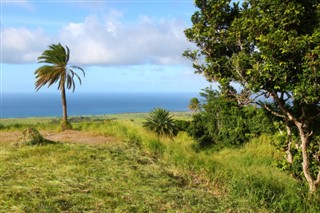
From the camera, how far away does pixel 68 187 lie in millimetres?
6293

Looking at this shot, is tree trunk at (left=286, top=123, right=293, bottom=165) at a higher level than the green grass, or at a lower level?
higher

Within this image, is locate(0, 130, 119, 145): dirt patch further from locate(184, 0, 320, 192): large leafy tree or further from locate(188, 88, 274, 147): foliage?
locate(188, 88, 274, 147): foliage

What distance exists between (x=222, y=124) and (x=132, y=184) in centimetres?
1866

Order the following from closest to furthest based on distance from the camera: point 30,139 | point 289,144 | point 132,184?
point 132,184 → point 289,144 → point 30,139

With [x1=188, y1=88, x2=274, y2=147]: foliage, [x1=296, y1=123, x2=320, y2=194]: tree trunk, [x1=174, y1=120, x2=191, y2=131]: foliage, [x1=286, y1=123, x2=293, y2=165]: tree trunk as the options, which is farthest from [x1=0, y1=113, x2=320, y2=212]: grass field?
[x1=174, y1=120, x2=191, y2=131]: foliage

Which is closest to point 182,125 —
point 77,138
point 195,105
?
point 195,105

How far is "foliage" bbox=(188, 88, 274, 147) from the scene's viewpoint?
877 inches

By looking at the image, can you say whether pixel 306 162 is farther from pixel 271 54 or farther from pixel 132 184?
pixel 132 184

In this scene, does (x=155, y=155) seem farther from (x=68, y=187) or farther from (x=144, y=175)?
(x=68, y=187)

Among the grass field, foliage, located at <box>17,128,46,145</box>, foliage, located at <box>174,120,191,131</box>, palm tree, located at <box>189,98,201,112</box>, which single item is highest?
palm tree, located at <box>189,98,201,112</box>

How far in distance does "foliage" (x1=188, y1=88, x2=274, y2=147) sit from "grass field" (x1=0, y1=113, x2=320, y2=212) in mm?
12739

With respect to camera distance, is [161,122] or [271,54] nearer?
[271,54]

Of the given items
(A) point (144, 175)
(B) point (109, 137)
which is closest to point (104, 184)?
(A) point (144, 175)

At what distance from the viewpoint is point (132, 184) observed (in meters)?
6.73
